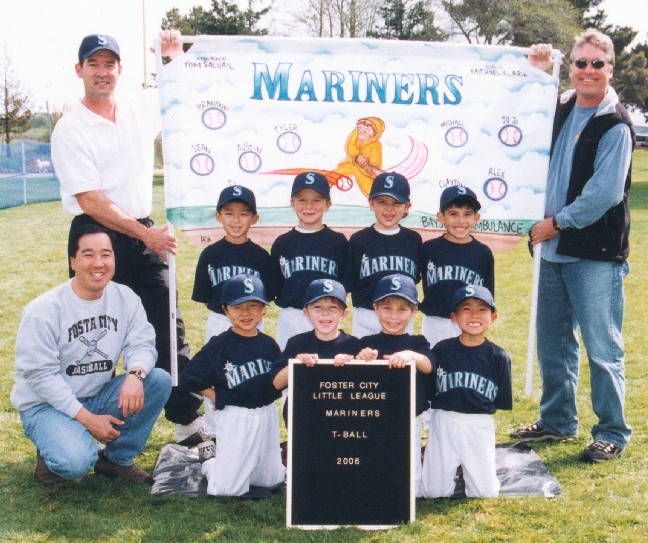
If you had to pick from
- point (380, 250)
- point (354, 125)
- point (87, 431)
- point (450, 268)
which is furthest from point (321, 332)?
point (354, 125)

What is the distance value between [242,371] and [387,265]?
1155mm

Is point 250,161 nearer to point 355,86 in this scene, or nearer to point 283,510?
point 355,86

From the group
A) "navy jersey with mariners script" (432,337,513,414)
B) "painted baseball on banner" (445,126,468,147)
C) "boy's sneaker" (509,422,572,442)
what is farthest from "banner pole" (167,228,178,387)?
"boy's sneaker" (509,422,572,442)

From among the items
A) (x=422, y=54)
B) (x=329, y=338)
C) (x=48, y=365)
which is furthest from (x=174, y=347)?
(x=422, y=54)

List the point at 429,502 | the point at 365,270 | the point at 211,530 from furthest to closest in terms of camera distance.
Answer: the point at 365,270 < the point at 429,502 < the point at 211,530

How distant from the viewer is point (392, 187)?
4859 millimetres

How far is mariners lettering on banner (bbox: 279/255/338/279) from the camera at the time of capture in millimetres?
4848

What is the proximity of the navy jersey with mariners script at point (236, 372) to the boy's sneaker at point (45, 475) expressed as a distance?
101 centimetres

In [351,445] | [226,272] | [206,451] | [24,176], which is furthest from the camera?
[24,176]

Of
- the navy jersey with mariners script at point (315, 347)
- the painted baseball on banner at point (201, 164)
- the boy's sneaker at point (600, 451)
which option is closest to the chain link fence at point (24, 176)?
the painted baseball on banner at point (201, 164)

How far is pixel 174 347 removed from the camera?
16.8ft

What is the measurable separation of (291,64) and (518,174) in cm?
179

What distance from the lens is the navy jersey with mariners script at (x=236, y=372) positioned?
4.41 meters

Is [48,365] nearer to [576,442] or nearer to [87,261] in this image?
[87,261]
